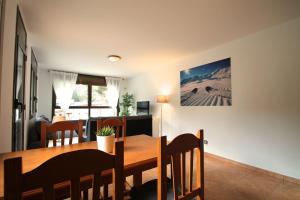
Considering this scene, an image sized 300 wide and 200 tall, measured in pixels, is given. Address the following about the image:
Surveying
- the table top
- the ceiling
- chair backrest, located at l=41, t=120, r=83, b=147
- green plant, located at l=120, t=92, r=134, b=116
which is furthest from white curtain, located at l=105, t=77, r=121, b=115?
the table top

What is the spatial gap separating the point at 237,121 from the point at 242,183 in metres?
1.07

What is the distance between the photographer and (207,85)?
3.43 meters

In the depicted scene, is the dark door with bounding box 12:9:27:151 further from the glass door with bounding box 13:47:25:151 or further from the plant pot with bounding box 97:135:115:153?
the plant pot with bounding box 97:135:115:153

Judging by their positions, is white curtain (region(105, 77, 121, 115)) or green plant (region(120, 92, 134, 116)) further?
white curtain (region(105, 77, 121, 115))

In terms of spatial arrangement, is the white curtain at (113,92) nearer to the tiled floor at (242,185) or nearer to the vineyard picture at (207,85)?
the vineyard picture at (207,85)

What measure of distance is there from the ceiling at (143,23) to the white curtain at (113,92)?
2.78 meters

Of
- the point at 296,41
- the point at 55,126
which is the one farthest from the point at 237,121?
the point at 55,126

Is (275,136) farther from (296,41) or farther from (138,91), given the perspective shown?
(138,91)

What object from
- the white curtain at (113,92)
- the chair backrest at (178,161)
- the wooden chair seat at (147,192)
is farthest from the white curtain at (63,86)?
the chair backrest at (178,161)

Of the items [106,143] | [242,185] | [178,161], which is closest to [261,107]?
Result: [242,185]

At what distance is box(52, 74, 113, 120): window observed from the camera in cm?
584

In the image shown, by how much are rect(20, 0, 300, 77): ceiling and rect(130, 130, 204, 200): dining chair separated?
5.57 ft

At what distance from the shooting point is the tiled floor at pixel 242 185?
6.37 ft

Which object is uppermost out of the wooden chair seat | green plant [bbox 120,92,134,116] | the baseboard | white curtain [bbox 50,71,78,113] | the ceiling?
the ceiling
